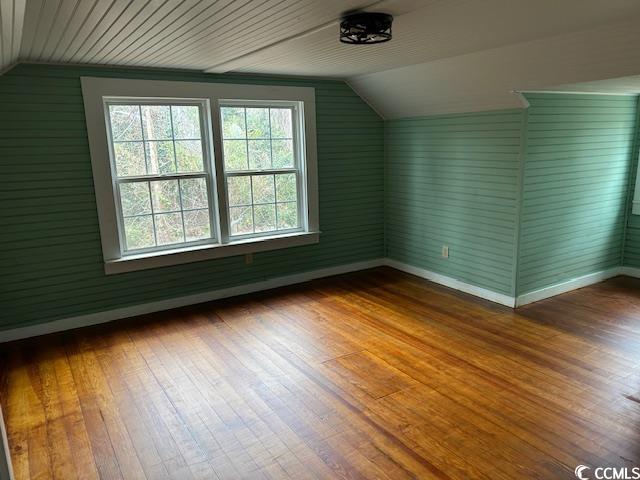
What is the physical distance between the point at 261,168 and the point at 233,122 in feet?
1.76

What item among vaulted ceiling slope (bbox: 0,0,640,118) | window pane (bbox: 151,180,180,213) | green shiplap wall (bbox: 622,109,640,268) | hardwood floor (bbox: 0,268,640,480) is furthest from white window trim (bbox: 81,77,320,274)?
green shiplap wall (bbox: 622,109,640,268)

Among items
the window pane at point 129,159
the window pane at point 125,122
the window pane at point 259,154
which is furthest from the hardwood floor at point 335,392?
the window pane at point 125,122

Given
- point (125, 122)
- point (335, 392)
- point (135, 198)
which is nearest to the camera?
point (335, 392)

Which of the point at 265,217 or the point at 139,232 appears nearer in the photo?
the point at 139,232

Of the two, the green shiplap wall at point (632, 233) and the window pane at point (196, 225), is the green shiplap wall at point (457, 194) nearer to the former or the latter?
the green shiplap wall at point (632, 233)

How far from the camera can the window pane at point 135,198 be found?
12.9 ft

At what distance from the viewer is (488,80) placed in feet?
11.8

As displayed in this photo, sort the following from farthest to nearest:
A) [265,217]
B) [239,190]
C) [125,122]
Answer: [265,217] → [239,190] → [125,122]

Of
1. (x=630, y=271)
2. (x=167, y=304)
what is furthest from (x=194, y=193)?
(x=630, y=271)

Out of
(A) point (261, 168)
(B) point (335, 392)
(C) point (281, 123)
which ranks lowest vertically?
(B) point (335, 392)

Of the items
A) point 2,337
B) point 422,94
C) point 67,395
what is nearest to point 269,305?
point 67,395

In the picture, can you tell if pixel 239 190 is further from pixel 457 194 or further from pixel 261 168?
pixel 457 194

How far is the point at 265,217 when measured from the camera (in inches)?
185

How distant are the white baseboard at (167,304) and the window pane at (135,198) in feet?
2.89
